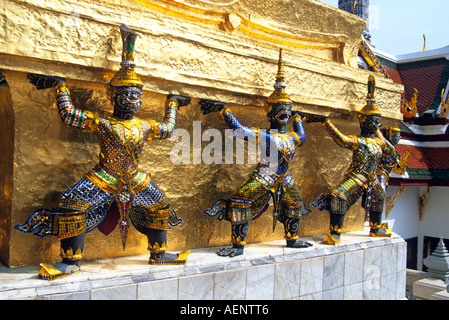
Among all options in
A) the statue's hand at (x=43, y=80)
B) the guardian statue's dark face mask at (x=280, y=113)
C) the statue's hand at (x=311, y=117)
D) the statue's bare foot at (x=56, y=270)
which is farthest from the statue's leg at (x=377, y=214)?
the statue's hand at (x=43, y=80)

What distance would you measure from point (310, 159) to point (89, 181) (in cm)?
268

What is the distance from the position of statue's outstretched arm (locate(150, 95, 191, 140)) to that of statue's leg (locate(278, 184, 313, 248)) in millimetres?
1346

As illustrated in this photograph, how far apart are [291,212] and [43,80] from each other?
248 centimetres

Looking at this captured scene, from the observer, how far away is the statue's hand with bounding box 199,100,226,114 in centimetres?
371

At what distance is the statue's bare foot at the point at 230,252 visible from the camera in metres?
3.71

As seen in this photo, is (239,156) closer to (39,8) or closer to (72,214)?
(72,214)

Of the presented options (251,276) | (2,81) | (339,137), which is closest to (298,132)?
(339,137)

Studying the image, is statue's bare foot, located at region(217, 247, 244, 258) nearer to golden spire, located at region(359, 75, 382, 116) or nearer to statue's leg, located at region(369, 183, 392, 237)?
statue's leg, located at region(369, 183, 392, 237)

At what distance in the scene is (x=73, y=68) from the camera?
302cm

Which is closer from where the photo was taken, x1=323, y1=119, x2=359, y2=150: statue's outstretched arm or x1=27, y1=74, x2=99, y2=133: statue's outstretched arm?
x1=27, y1=74, x2=99, y2=133: statue's outstretched arm

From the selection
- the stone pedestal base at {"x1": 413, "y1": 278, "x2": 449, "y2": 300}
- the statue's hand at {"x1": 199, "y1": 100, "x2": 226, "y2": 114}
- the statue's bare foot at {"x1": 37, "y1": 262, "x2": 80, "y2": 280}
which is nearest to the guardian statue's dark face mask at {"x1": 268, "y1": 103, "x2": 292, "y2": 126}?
the statue's hand at {"x1": 199, "y1": 100, "x2": 226, "y2": 114}

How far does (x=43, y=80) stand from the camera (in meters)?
2.89

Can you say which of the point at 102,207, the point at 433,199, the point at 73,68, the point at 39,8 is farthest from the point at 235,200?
the point at 433,199

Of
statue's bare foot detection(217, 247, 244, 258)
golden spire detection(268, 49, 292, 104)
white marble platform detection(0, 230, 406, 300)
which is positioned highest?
golden spire detection(268, 49, 292, 104)
